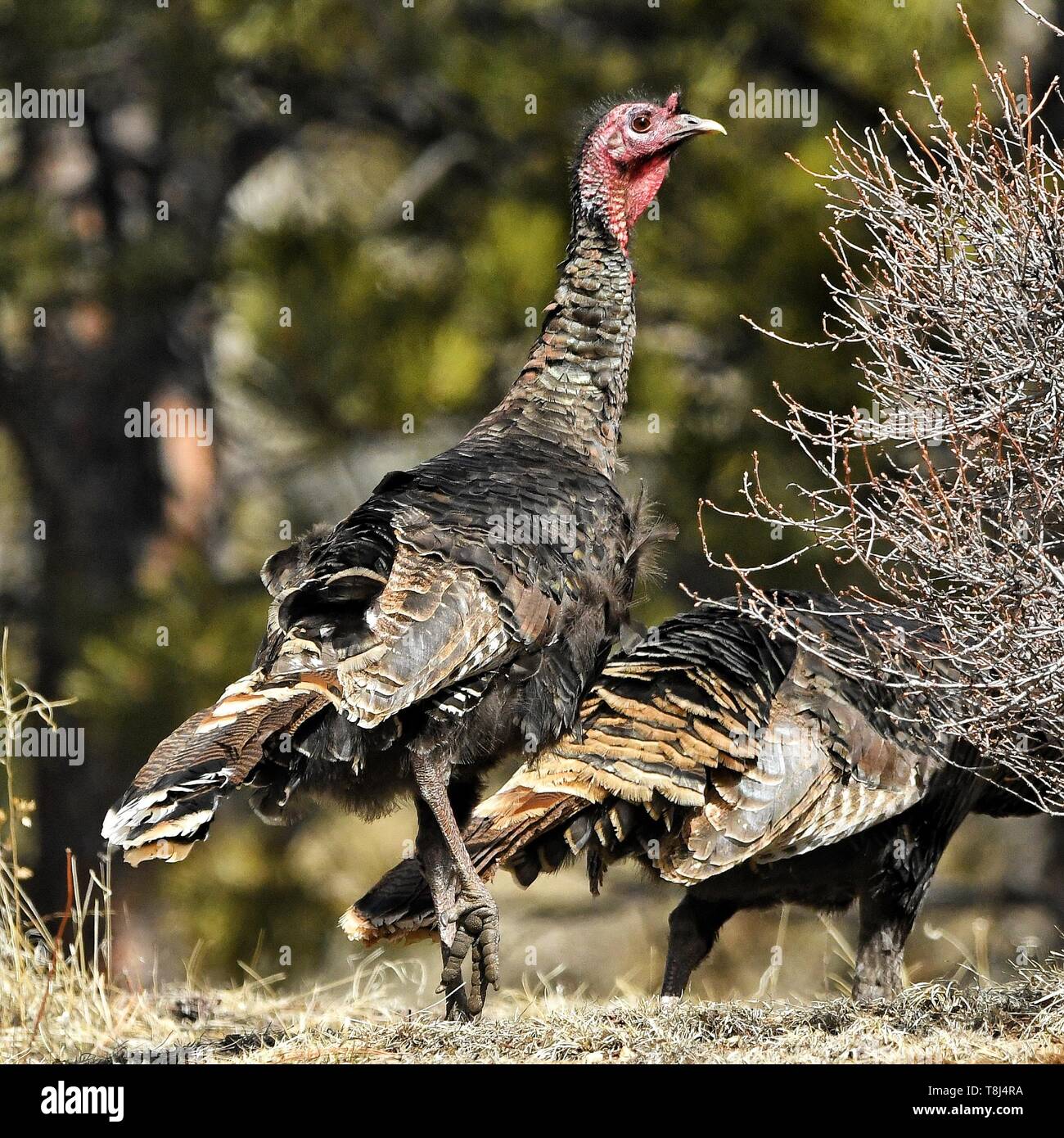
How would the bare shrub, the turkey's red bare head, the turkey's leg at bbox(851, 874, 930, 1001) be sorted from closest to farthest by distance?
the bare shrub < the turkey's leg at bbox(851, 874, 930, 1001) < the turkey's red bare head

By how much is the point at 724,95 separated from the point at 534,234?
1.15 m

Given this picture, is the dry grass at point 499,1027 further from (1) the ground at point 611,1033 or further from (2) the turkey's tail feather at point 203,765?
(2) the turkey's tail feather at point 203,765

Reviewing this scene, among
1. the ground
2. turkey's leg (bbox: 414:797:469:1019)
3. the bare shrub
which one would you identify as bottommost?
the ground

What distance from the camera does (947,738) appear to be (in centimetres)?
467

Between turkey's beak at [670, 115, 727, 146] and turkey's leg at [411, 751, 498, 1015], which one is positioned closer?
turkey's leg at [411, 751, 498, 1015]

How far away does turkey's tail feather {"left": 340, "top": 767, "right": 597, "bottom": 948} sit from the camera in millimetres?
4348

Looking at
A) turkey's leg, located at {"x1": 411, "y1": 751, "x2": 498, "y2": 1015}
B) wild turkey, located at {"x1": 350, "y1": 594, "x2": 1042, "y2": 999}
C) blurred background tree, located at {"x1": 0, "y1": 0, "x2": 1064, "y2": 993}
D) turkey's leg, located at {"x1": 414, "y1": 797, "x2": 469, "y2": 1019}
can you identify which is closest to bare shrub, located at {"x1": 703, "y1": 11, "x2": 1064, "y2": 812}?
wild turkey, located at {"x1": 350, "y1": 594, "x2": 1042, "y2": 999}

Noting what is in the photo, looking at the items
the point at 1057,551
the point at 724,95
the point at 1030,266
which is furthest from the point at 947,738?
the point at 724,95

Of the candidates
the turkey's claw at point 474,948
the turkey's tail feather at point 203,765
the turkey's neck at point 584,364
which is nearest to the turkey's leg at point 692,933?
the turkey's claw at point 474,948

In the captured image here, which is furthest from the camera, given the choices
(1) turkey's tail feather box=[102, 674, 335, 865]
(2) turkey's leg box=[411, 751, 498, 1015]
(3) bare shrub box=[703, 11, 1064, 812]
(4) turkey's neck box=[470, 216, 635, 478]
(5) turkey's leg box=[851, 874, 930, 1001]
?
(4) turkey's neck box=[470, 216, 635, 478]

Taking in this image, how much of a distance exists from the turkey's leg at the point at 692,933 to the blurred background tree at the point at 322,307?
3.70ft

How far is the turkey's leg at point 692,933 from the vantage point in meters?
4.96

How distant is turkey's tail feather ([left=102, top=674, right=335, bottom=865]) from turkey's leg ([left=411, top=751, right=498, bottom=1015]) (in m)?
0.48

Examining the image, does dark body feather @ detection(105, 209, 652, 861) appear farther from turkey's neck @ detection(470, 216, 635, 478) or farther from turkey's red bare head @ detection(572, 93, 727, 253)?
turkey's red bare head @ detection(572, 93, 727, 253)
